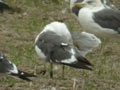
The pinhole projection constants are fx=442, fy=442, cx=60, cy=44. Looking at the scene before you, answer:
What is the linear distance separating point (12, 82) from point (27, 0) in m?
5.08

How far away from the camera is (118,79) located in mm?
6016

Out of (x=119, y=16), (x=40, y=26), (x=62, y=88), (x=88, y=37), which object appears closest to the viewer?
(x=62, y=88)

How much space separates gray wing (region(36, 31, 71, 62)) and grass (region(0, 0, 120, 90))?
356mm

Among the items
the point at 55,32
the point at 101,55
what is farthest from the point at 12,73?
the point at 101,55

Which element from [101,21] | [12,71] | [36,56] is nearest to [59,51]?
[12,71]

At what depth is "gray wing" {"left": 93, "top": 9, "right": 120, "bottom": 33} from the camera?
7098 millimetres

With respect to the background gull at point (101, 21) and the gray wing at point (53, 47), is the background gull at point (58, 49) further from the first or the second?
the background gull at point (101, 21)

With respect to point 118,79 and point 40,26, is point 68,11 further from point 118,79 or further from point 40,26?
point 118,79

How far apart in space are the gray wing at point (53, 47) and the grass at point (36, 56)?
36 cm

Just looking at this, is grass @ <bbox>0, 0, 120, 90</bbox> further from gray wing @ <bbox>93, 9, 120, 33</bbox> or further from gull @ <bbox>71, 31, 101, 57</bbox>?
gray wing @ <bbox>93, 9, 120, 33</bbox>

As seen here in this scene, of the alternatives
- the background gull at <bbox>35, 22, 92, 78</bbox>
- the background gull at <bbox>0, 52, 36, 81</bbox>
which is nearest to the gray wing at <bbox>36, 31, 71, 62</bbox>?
the background gull at <bbox>35, 22, 92, 78</bbox>

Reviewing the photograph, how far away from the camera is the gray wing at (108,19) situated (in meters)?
7.10

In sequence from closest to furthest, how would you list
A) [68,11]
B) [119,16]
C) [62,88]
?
[62,88]
[119,16]
[68,11]

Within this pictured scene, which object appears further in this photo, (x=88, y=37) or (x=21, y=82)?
(x=88, y=37)
